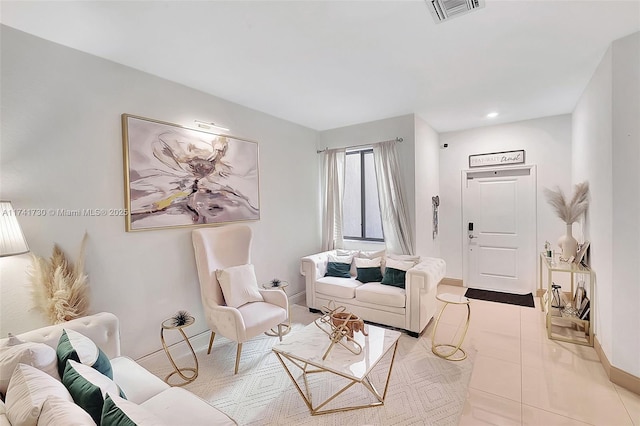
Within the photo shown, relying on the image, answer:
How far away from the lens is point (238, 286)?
9.62ft

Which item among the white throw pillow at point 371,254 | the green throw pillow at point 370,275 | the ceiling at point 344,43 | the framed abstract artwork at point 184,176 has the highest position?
the ceiling at point 344,43

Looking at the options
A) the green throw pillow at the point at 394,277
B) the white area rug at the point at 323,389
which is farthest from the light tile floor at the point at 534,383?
the green throw pillow at the point at 394,277

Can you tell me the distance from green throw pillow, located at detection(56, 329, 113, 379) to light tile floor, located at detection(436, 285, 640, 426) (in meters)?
2.26

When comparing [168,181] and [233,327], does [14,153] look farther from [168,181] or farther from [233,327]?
[233,327]

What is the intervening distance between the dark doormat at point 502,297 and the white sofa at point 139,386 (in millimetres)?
4234

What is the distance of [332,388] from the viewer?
2291 millimetres

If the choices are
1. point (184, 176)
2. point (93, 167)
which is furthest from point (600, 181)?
point (93, 167)

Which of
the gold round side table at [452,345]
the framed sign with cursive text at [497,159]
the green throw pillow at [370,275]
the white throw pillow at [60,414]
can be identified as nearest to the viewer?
the white throw pillow at [60,414]

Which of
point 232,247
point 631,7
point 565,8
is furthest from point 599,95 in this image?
point 232,247

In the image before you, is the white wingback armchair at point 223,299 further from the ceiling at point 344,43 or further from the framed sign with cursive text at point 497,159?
the framed sign with cursive text at point 497,159

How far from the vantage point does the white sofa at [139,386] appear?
4.52 feet

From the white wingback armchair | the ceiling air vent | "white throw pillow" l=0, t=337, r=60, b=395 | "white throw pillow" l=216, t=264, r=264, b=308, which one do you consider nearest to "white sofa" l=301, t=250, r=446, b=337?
the white wingback armchair

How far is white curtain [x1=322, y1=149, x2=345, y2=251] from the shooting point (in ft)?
14.8

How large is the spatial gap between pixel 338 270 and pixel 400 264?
0.86 metres
